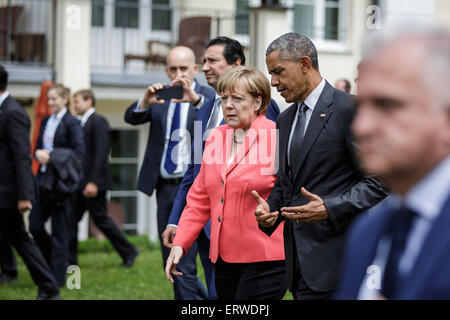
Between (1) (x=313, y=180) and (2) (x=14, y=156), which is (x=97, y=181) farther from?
(1) (x=313, y=180)

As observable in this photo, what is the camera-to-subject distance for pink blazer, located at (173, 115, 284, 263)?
13.1 feet

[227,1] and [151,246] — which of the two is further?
[227,1]

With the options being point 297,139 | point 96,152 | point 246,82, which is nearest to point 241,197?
point 297,139

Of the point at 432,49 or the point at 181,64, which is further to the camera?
the point at 181,64

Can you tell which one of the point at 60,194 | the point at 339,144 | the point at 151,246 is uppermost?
the point at 339,144

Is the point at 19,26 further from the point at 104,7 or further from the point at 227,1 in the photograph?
the point at 227,1

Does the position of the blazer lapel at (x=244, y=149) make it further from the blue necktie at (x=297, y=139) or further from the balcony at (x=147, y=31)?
the balcony at (x=147, y=31)

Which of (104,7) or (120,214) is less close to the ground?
(104,7)

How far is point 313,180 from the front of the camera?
3.62 m

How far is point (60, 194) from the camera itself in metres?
7.93

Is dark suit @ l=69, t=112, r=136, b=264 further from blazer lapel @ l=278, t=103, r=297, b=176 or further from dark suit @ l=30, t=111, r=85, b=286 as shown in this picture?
blazer lapel @ l=278, t=103, r=297, b=176

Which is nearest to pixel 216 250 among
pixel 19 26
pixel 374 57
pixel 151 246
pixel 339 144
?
pixel 339 144

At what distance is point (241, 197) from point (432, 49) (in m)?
2.73

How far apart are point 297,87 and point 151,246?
26.2 ft
